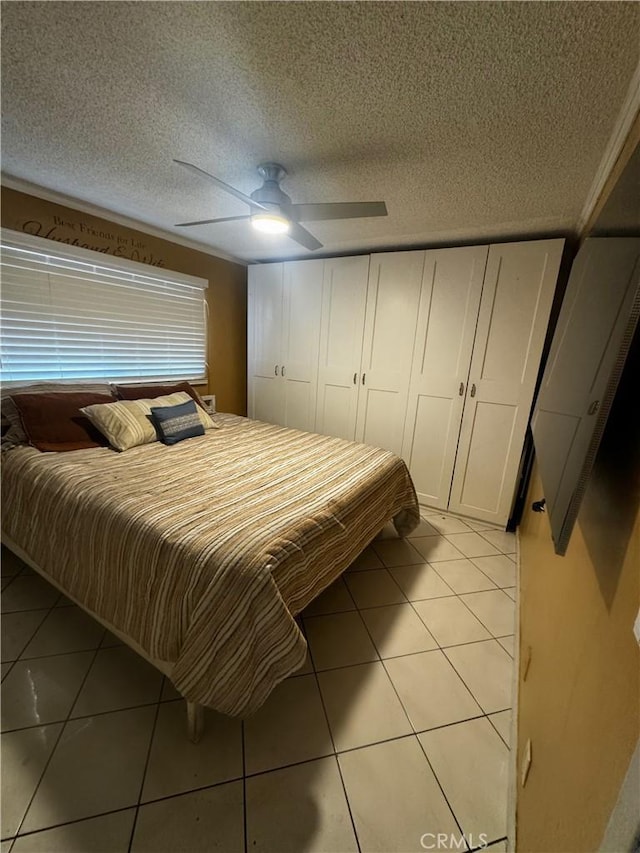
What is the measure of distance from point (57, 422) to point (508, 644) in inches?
115

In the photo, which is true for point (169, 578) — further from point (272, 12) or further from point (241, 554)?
point (272, 12)

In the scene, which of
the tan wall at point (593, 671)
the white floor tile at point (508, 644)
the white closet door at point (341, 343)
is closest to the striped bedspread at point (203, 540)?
the tan wall at point (593, 671)

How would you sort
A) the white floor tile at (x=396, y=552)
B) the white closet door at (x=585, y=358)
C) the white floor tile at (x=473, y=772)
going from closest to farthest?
the white closet door at (x=585, y=358)
the white floor tile at (x=473, y=772)
the white floor tile at (x=396, y=552)

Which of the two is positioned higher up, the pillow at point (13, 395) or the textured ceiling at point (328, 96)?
the textured ceiling at point (328, 96)

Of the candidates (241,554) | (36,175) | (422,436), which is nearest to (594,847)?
(241,554)

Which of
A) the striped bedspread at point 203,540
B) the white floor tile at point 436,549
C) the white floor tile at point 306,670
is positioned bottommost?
the white floor tile at point 306,670

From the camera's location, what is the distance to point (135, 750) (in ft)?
3.90

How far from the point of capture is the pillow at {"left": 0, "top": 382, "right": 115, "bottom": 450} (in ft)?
6.59

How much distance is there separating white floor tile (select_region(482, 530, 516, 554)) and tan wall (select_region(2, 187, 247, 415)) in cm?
292

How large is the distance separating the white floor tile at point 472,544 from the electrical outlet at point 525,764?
Result: 1427 mm

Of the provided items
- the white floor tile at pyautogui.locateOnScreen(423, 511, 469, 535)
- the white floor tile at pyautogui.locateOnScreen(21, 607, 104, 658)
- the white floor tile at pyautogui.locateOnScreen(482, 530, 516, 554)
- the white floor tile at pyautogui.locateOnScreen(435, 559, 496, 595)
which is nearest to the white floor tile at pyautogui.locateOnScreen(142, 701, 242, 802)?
the white floor tile at pyautogui.locateOnScreen(21, 607, 104, 658)

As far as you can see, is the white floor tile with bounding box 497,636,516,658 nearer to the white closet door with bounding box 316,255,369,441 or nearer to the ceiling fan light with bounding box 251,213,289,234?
the white closet door with bounding box 316,255,369,441

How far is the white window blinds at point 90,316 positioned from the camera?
2.19 metres

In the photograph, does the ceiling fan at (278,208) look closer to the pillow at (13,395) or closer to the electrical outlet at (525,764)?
the pillow at (13,395)
